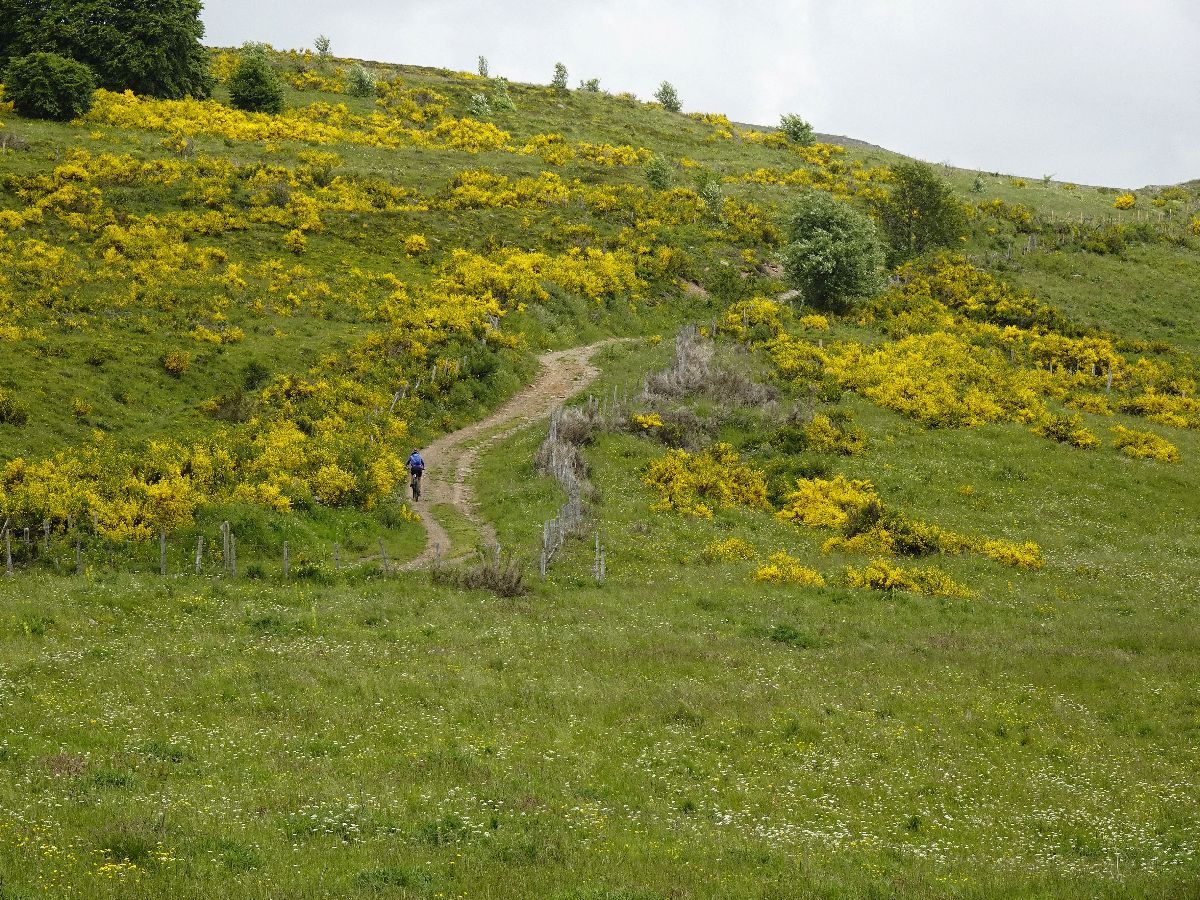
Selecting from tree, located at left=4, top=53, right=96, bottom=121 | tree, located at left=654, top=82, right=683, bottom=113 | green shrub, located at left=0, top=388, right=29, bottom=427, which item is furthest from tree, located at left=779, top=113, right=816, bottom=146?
green shrub, located at left=0, top=388, right=29, bottom=427

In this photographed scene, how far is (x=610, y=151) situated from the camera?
299ft

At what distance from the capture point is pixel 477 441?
40.9 m

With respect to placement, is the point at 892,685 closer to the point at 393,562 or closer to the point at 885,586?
the point at 885,586

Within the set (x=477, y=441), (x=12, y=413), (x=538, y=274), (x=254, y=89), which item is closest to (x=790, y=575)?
(x=477, y=441)

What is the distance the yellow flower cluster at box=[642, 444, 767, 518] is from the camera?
1344 inches

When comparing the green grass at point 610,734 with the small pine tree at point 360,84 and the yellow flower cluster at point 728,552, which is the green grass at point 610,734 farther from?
the small pine tree at point 360,84

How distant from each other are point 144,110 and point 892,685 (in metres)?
77.8

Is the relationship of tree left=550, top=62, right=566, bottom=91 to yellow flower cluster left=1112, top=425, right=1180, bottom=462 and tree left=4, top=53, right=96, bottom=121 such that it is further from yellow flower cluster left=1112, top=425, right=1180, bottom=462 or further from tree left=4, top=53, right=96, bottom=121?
yellow flower cluster left=1112, top=425, right=1180, bottom=462

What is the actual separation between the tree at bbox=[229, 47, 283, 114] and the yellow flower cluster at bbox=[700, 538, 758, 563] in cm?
7378

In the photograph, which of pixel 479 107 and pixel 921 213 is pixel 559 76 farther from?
pixel 921 213

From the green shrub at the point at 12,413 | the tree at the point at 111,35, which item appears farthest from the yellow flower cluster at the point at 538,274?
the tree at the point at 111,35

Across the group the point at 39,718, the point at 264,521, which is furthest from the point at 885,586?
the point at 39,718

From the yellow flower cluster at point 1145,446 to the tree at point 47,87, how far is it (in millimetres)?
75593

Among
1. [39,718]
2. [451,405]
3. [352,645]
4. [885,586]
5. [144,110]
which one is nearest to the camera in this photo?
[39,718]
